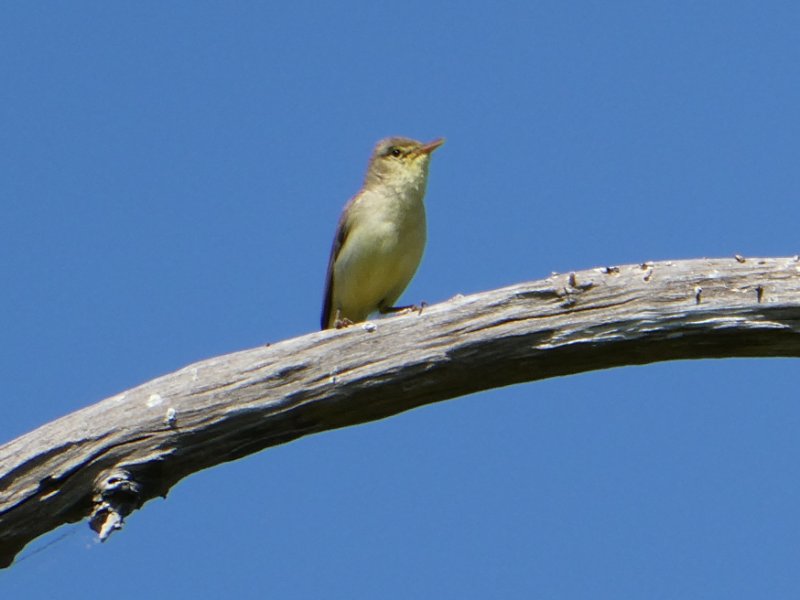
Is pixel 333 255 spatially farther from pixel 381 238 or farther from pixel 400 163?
pixel 400 163

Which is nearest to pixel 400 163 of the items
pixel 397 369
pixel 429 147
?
pixel 429 147

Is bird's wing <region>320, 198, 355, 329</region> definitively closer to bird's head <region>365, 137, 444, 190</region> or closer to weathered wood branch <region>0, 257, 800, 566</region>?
bird's head <region>365, 137, 444, 190</region>

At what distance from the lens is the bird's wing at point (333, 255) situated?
936 cm

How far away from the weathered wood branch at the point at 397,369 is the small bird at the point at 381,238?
357 centimetres

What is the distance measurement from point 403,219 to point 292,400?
156 inches

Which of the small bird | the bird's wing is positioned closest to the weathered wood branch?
the small bird

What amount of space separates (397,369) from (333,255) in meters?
4.28

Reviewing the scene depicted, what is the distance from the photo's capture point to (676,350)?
17.2 feet

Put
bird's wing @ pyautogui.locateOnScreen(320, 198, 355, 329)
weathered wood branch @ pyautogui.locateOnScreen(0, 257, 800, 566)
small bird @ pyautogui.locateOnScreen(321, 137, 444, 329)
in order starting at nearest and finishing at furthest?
weathered wood branch @ pyautogui.locateOnScreen(0, 257, 800, 566)
small bird @ pyautogui.locateOnScreen(321, 137, 444, 329)
bird's wing @ pyautogui.locateOnScreen(320, 198, 355, 329)

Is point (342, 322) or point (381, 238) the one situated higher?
point (381, 238)

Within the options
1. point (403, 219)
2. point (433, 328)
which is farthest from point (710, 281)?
point (403, 219)

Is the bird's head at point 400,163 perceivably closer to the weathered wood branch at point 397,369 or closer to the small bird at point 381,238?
the small bird at point 381,238

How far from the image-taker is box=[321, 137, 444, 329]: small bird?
9000 mm

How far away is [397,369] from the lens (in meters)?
5.28
